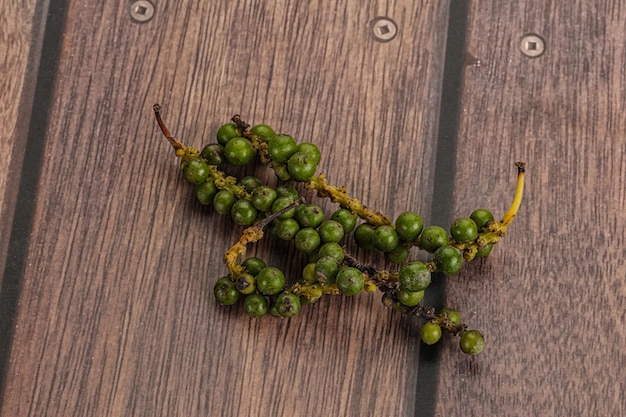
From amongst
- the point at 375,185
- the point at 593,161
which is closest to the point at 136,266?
the point at 375,185

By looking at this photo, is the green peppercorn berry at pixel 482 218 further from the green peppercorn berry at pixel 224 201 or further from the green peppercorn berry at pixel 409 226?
the green peppercorn berry at pixel 224 201

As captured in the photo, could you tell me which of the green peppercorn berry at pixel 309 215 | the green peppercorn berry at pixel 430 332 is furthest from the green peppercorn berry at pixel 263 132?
the green peppercorn berry at pixel 430 332

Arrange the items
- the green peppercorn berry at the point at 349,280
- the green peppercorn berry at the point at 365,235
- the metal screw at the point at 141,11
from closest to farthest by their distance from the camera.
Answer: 1. the green peppercorn berry at the point at 349,280
2. the green peppercorn berry at the point at 365,235
3. the metal screw at the point at 141,11

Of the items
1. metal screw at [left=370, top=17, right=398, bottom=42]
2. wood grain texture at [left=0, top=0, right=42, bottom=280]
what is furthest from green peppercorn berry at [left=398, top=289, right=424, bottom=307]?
wood grain texture at [left=0, top=0, right=42, bottom=280]

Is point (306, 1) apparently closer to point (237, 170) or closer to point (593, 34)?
point (237, 170)

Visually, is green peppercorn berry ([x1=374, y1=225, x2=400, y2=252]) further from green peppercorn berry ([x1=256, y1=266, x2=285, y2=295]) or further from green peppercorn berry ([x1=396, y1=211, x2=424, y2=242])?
green peppercorn berry ([x1=256, y1=266, x2=285, y2=295])
